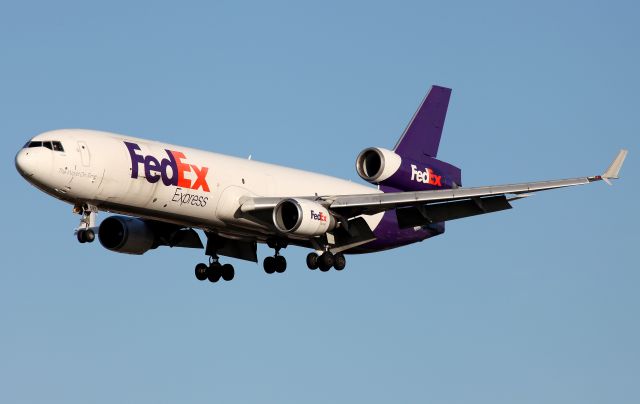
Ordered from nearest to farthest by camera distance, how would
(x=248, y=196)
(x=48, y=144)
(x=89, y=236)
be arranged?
(x=48, y=144) → (x=89, y=236) → (x=248, y=196)

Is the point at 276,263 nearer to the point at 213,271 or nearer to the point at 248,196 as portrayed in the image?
the point at 213,271

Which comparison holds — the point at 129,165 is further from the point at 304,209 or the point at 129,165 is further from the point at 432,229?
the point at 432,229

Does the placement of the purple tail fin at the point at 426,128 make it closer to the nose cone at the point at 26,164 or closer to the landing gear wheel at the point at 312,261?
the landing gear wheel at the point at 312,261

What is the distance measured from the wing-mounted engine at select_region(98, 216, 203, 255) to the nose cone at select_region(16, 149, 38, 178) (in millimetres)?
8609

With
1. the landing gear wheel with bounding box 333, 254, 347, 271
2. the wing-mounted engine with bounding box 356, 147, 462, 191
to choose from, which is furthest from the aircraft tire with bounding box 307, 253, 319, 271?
the wing-mounted engine with bounding box 356, 147, 462, 191

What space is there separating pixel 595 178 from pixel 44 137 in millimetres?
20012

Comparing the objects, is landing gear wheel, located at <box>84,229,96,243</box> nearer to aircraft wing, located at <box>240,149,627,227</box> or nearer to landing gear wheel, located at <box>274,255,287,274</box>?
aircraft wing, located at <box>240,149,627,227</box>

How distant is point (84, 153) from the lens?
181ft

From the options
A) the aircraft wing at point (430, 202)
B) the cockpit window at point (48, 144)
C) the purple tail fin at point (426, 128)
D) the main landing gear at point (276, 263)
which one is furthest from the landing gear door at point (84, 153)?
the purple tail fin at point (426, 128)

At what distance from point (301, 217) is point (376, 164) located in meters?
6.62

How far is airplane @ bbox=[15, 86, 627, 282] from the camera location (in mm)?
55156

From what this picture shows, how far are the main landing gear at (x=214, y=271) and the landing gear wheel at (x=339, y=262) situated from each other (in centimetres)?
522

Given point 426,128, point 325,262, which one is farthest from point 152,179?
point 426,128

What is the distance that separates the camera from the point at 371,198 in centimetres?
5925
